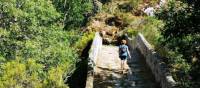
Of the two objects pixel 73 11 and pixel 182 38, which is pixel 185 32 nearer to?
pixel 182 38

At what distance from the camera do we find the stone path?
16641 millimetres

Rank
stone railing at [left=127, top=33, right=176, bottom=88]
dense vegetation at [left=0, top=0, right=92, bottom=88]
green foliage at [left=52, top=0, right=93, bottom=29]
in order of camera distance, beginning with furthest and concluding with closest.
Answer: green foliage at [left=52, top=0, right=93, bottom=29] < dense vegetation at [left=0, top=0, right=92, bottom=88] < stone railing at [left=127, top=33, right=176, bottom=88]

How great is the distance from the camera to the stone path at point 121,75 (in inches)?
655

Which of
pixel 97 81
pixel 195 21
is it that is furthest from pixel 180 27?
pixel 97 81

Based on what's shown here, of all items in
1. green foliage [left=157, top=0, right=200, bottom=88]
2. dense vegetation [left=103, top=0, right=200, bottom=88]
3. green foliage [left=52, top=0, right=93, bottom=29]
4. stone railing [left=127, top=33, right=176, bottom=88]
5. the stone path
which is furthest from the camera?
green foliage [left=52, top=0, right=93, bottom=29]

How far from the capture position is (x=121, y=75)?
1830cm

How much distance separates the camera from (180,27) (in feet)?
44.9

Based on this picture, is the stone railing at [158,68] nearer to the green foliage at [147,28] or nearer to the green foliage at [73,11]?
the green foliage at [147,28]

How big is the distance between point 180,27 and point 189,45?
0.96 metres

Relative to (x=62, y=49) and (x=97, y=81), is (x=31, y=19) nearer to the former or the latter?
(x=62, y=49)

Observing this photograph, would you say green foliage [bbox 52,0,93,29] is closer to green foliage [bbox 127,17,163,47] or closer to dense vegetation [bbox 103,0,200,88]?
green foliage [bbox 127,17,163,47]

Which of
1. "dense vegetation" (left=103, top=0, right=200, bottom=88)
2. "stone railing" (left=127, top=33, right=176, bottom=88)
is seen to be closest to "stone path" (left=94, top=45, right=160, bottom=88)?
"stone railing" (left=127, top=33, right=176, bottom=88)

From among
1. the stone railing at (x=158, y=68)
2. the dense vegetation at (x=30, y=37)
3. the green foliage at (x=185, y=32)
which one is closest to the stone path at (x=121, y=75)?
the stone railing at (x=158, y=68)

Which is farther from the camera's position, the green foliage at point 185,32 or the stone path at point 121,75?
the stone path at point 121,75
